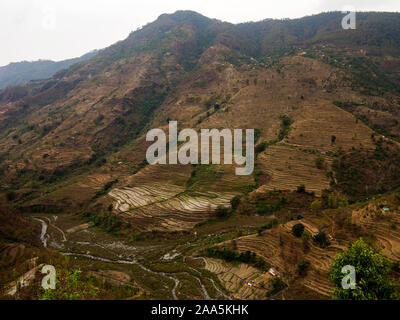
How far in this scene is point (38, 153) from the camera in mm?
58781

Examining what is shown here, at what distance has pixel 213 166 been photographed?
145ft

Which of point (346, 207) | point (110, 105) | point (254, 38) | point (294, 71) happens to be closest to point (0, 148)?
point (110, 105)

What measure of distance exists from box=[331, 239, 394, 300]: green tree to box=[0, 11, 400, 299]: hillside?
498 centimetres

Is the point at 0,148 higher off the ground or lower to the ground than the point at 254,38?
lower

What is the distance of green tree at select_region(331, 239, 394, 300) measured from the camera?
1306cm

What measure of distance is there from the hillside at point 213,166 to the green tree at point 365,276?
4.98 metres

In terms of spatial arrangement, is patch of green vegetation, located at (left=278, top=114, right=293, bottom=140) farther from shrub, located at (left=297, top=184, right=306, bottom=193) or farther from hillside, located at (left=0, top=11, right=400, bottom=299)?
shrub, located at (left=297, top=184, right=306, bottom=193)

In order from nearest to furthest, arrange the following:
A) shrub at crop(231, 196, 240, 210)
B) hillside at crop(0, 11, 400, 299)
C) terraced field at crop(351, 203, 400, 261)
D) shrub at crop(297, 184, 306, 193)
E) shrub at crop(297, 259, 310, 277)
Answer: terraced field at crop(351, 203, 400, 261), shrub at crop(297, 259, 310, 277), hillside at crop(0, 11, 400, 299), shrub at crop(297, 184, 306, 193), shrub at crop(231, 196, 240, 210)

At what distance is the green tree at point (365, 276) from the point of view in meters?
13.1

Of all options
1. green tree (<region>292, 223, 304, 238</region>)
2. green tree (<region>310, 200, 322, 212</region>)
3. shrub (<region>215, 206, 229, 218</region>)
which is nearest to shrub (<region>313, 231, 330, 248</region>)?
green tree (<region>292, 223, 304, 238</region>)

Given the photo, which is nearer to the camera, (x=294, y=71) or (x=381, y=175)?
(x=381, y=175)

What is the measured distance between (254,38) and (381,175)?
12639cm

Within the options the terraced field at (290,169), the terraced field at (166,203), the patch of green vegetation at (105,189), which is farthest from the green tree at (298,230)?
the patch of green vegetation at (105,189)
